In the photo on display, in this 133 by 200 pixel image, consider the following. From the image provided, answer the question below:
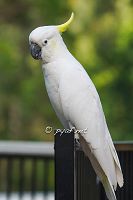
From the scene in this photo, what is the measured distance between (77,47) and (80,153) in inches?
202

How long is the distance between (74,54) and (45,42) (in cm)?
483

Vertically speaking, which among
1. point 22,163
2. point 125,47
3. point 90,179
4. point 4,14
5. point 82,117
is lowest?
point 90,179

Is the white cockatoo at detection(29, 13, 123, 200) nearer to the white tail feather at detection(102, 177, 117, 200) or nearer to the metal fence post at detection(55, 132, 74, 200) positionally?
the white tail feather at detection(102, 177, 117, 200)

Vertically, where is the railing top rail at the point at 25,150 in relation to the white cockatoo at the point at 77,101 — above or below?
above

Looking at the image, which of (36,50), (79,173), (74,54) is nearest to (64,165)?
(79,173)

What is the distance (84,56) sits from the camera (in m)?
7.59

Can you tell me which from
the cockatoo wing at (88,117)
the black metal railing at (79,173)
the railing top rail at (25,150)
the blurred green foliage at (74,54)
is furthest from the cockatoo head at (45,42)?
the blurred green foliage at (74,54)

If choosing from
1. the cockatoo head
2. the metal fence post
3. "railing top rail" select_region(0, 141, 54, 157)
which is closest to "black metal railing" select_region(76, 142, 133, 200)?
the metal fence post

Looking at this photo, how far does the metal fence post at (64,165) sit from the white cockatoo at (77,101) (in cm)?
25

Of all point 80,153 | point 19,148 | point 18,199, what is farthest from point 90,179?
point 18,199

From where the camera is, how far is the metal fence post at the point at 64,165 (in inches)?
101

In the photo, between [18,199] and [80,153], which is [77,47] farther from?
[80,153]

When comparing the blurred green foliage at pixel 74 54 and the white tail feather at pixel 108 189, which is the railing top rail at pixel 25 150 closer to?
the white tail feather at pixel 108 189

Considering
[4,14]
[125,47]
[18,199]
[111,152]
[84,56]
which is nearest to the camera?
[111,152]
